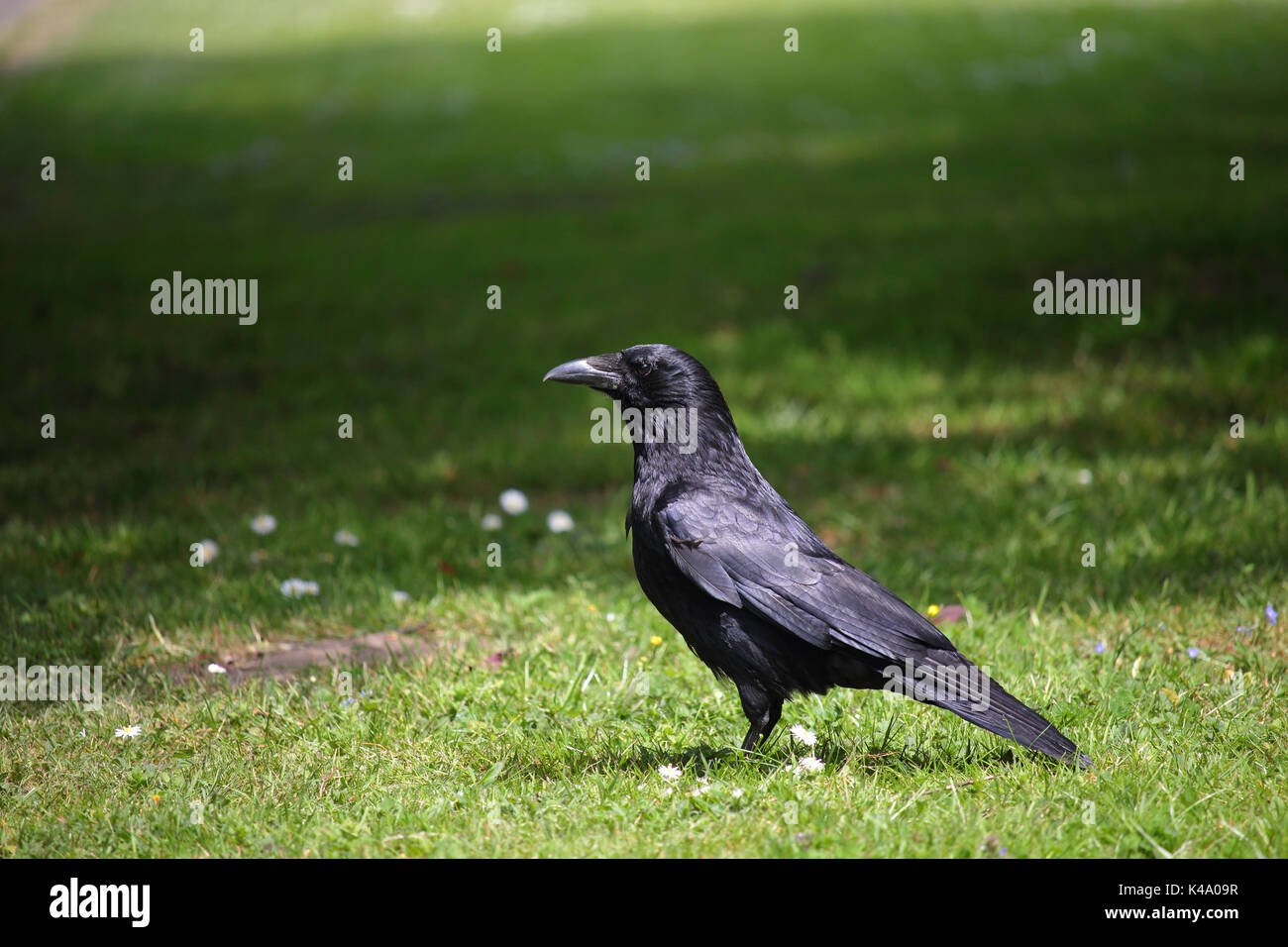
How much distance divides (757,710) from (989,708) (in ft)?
2.21

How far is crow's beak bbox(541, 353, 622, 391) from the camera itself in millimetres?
3969

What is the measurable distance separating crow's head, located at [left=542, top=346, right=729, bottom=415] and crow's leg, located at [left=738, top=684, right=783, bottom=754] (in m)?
0.94

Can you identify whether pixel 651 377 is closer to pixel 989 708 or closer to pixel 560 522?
pixel 989 708

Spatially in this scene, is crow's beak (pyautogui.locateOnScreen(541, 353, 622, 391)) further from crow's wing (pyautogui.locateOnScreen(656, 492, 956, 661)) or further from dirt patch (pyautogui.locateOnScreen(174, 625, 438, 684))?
dirt patch (pyautogui.locateOnScreen(174, 625, 438, 684))

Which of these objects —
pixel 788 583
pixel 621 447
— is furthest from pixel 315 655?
pixel 621 447

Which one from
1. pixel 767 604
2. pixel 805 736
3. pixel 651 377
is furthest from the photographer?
pixel 651 377

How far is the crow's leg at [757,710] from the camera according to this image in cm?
356

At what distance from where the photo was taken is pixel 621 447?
24.3 feet

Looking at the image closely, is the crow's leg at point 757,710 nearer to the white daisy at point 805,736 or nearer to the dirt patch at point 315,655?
the white daisy at point 805,736

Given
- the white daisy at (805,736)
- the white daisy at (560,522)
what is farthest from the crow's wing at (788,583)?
the white daisy at (560,522)

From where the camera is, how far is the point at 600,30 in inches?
777

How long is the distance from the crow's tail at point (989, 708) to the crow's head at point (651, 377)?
113cm

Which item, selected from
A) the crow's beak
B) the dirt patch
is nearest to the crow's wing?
the crow's beak

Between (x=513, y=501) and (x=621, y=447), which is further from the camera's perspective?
(x=621, y=447)
